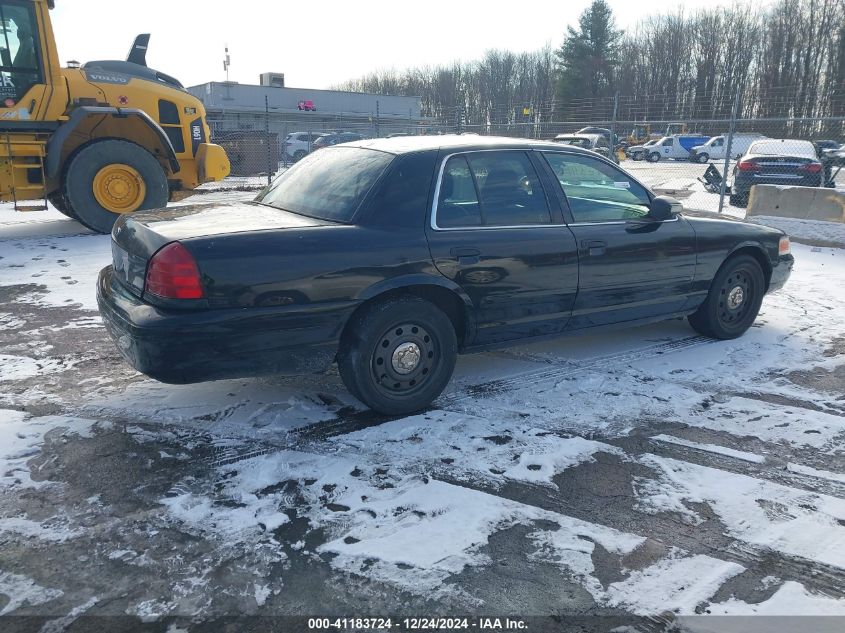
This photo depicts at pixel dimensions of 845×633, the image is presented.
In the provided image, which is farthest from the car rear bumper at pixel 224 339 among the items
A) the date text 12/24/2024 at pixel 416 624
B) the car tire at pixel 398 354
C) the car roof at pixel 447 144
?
the date text 12/24/2024 at pixel 416 624

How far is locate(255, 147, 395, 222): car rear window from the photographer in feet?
12.9

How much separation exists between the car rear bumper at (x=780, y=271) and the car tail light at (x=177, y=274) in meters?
4.85

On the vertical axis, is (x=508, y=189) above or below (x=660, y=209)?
above

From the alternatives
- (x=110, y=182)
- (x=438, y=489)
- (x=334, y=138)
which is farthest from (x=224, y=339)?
(x=334, y=138)

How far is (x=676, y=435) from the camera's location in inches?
148

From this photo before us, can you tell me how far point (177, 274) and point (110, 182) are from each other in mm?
7100

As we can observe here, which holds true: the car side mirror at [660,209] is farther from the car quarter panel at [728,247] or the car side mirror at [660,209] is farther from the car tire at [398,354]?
the car tire at [398,354]

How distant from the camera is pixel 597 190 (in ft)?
15.6

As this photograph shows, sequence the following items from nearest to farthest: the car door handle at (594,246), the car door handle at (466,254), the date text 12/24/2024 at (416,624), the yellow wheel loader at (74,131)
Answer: the date text 12/24/2024 at (416,624), the car door handle at (466,254), the car door handle at (594,246), the yellow wheel loader at (74,131)

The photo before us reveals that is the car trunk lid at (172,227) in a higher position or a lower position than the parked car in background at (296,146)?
lower

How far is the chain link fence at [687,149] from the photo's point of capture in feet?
44.3

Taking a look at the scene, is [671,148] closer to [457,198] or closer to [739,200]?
[739,200]

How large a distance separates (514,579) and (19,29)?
9.56 metres

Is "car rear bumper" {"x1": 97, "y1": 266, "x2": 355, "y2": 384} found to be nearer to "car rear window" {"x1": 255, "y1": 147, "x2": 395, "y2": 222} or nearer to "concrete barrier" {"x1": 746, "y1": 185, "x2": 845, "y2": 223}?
"car rear window" {"x1": 255, "y1": 147, "x2": 395, "y2": 222}
